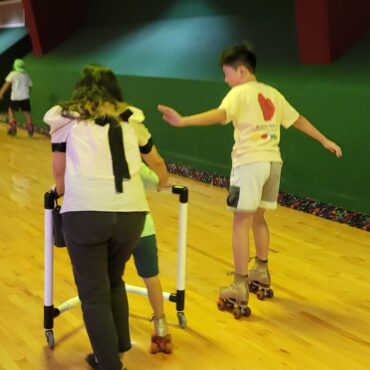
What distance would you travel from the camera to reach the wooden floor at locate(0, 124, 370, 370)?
2693 mm

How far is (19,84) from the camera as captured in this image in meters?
9.21

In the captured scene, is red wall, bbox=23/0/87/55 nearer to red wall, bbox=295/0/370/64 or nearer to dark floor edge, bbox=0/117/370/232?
dark floor edge, bbox=0/117/370/232

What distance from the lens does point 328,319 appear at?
3107 millimetres

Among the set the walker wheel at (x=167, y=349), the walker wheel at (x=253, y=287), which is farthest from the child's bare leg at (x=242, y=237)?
the walker wheel at (x=167, y=349)

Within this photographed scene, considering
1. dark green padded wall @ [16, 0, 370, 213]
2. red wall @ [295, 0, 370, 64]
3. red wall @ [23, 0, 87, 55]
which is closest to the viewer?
dark green padded wall @ [16, 0, 370, 213]

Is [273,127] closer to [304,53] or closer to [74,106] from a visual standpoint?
[74,106]

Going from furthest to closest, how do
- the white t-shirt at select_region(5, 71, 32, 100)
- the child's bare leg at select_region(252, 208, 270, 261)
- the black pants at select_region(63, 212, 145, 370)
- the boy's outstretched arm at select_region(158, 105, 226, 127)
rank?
the white t-shirt at select_region(5, 71, 32, 100) → the child's bare leg at select_region(252, 208, 270, 261) → the boy's outstretched arm at select_region(158, 105, 226, 127) → the black pants at select_region(63, 212, 145, 370)

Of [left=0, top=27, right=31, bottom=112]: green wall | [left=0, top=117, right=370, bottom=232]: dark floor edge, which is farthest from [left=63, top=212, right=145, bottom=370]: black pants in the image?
[left=0, top=27, right=31, bottom=112]: green wall

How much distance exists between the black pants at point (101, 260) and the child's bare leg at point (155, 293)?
1.37 feet

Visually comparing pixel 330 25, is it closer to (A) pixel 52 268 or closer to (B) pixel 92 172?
(A) pixel 52 268

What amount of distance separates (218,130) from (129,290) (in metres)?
3.27

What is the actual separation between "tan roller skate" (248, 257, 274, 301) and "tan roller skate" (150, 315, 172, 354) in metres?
0.77

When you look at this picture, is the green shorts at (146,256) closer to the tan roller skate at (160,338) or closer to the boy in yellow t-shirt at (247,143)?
the tan roller skate at (160,338)

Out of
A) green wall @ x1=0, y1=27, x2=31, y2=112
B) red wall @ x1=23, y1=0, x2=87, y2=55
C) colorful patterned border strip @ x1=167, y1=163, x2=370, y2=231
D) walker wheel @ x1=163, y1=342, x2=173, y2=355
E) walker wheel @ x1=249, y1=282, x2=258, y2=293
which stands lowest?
walker wheel @ x1=163, y1=342, x2=173, y2=355
